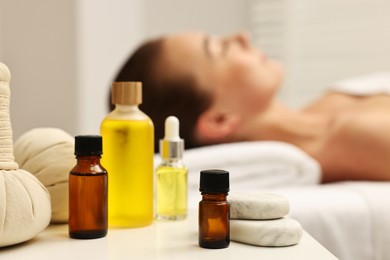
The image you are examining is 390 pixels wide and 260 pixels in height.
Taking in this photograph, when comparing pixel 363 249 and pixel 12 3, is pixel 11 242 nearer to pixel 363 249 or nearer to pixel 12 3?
pixel 363 249

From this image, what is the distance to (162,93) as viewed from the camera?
4.61 ft

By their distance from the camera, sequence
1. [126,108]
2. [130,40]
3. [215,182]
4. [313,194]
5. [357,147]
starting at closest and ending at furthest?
[215,182]
[126,108]
[313,194]
[357,147]
[130,40]

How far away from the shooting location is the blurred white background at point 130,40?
67.6 inches

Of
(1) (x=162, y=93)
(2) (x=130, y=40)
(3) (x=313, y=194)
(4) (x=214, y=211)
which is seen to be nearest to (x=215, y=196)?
(4) (x=214, y=211)

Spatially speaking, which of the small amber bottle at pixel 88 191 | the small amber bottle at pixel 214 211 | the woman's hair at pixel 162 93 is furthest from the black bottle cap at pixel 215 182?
the woman's hair at pixel 162 93

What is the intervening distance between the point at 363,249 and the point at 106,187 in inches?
23.5

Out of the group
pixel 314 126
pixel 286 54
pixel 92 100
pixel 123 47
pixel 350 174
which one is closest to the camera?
pixel 350 174

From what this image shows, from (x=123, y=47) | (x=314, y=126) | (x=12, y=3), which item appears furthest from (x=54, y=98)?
(x=314, y=126)

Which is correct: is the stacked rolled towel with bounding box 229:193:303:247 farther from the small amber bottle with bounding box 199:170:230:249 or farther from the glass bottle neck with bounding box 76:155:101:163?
the glass bottle neck with bounding box 76:155:101:163

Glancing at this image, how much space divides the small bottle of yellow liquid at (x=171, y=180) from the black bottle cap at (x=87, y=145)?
156 mm

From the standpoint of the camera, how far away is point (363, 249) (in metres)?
1.06

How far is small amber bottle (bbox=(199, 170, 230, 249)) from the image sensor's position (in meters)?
0.64

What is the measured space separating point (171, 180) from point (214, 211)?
179 millimetres

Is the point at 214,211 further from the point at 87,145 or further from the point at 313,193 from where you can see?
the point at 313,193
